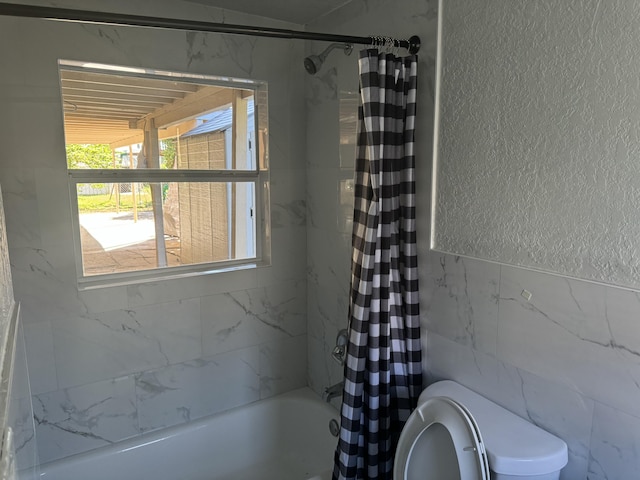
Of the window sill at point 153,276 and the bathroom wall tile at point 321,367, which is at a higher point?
the window sill at point 153,276

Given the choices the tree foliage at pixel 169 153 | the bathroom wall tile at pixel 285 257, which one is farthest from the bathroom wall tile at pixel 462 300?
the tree foliage at pixel 169 153

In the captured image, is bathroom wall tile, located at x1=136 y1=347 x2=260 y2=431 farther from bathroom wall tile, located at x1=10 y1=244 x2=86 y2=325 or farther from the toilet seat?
the toilet seat

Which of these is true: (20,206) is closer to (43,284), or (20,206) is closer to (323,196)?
(43,284)

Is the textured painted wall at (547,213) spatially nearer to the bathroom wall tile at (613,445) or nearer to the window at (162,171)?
the bathroom wall tile at (613,445)

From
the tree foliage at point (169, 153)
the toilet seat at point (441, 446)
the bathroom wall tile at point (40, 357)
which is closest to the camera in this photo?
the toilet seat at point (441, 446)

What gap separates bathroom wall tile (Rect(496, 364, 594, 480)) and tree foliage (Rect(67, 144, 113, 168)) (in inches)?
73.7

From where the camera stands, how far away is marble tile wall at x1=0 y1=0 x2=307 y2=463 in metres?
1.81

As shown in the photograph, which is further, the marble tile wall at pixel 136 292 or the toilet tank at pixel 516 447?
the marble tile wall at pixel 136 292

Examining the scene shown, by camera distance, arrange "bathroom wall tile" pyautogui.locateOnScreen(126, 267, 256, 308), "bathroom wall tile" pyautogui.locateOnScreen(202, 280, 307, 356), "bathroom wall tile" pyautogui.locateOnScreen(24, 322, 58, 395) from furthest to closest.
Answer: "bathroom wall tile" pyautogui.locateOnScreen(202, 280, 307, 356), "bathroom wall tile" pyautogui.locateOnScreen(126, 267, 256, 308), "bathroom wall tile" pyautogui.locateOnScreen(24, 322, 58, 395)

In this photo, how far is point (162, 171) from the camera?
7.17ft

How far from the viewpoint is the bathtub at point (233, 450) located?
2080 mm

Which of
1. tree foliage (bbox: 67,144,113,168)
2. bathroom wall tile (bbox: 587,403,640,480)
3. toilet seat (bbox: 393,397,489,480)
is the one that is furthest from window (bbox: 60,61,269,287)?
bathroom wall tile (bbox: 587,403,640,480)

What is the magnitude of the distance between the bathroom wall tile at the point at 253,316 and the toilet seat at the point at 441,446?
1175 millimetres

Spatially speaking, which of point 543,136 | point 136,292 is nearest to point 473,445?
point 543,136
